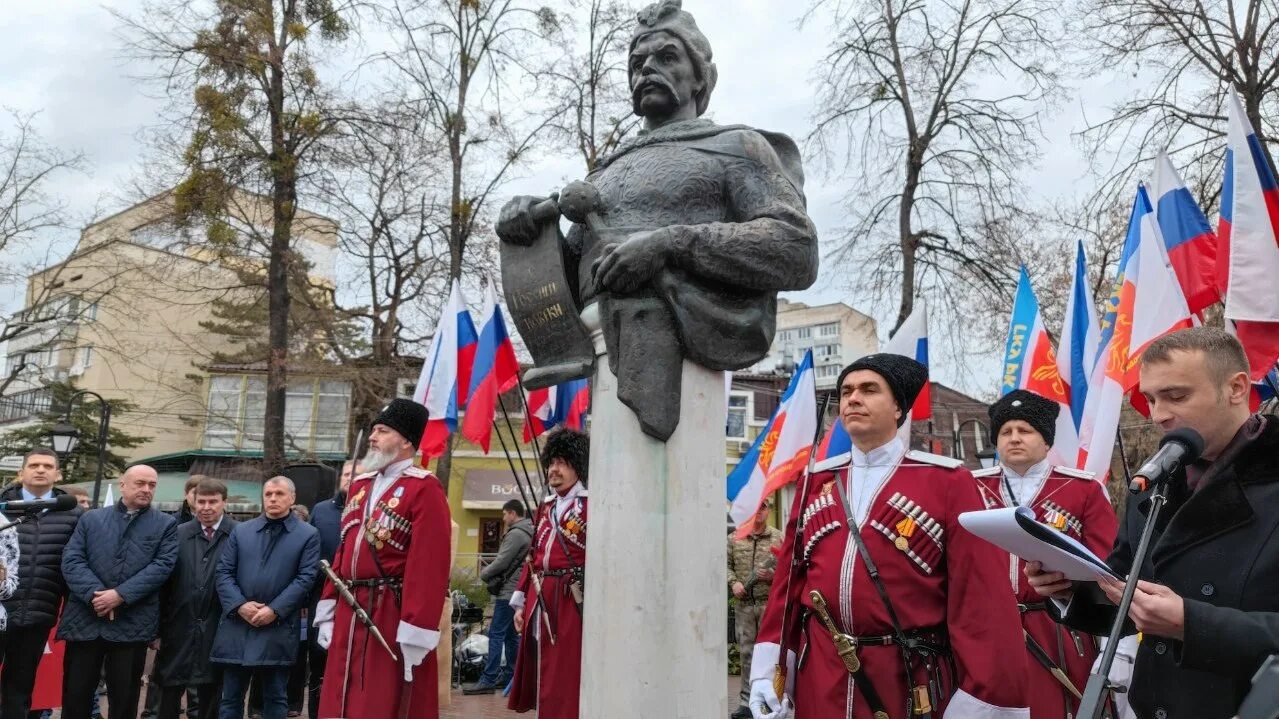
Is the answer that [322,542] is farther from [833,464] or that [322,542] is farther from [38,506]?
[833,464]

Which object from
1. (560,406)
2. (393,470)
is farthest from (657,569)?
(560,406)

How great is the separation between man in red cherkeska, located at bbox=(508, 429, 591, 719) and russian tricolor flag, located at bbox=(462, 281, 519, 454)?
2.08 meters

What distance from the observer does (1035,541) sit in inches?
90.1

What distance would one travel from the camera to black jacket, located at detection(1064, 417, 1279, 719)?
216 cm

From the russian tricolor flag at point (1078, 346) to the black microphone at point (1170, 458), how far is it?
5784mm

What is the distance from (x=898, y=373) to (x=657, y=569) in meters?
1.21

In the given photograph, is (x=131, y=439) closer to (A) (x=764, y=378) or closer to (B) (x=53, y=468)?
(A) (x=764, y=378)

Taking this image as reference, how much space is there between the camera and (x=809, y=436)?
28.4 ft

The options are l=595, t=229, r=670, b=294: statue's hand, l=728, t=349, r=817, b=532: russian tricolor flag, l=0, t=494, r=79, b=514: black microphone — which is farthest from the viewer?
l=728, t=349, r=817, b=532: russian tricolor flag

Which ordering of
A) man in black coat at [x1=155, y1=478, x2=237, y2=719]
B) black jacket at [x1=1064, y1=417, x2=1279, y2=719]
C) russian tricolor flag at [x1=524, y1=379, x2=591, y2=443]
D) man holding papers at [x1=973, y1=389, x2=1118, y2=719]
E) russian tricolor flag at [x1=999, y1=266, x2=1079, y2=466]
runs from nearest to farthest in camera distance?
black jacket at [x1=1064, y1=417, x2=1279, y2=719]
man holding papers at [x1=973, y1=389, x2=1118, y2=719]
man in black coat at [x1=155, y1=478, x2=237, y2=719]
russian tricolor flag at [x1=999, y1=266, x2=1079, y2=466]
russian tricolor flag at [x1=524, y1=379, x2=591, y2=443]

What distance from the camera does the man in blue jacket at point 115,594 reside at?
21.4 ft

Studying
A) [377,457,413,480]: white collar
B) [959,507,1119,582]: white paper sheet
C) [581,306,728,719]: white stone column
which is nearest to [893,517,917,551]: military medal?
[581,306,728,719]: white stone column

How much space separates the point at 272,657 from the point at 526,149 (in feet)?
50.3

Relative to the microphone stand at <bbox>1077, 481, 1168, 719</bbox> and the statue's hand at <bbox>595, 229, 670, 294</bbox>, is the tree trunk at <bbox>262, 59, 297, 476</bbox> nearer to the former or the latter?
the statue's hand at <bbox>595, 229, 670, 294</bbox>
